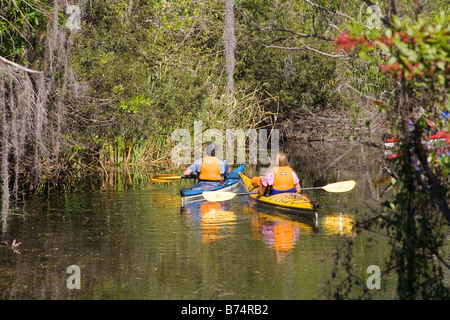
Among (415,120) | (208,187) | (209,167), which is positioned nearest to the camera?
(415,120)

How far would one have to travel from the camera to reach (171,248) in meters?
10.0

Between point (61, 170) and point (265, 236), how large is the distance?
708 cm

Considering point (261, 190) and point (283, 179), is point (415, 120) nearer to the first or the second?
point (283, 179)

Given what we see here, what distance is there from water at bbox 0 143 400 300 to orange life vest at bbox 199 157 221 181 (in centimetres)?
71

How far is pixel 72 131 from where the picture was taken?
15.2 metres

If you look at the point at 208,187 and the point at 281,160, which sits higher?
the point at 281,160

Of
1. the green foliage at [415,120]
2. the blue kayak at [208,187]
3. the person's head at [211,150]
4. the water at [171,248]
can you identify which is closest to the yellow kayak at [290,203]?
the water at [171,248]

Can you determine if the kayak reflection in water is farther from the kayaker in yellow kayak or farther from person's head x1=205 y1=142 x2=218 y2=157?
person's head x1=205 y1=142 x2=218 y2=157

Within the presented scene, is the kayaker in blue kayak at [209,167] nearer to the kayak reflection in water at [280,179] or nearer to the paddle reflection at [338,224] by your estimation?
the kayak reflection in water at [280,179]

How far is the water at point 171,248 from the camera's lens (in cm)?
788

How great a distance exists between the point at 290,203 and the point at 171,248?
123 inches

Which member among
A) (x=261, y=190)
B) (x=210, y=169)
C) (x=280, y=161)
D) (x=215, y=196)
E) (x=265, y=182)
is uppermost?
(x=280, y=161)

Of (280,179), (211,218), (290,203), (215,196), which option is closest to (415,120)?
(290,203)

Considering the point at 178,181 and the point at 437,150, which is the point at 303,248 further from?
the point at 178,181
